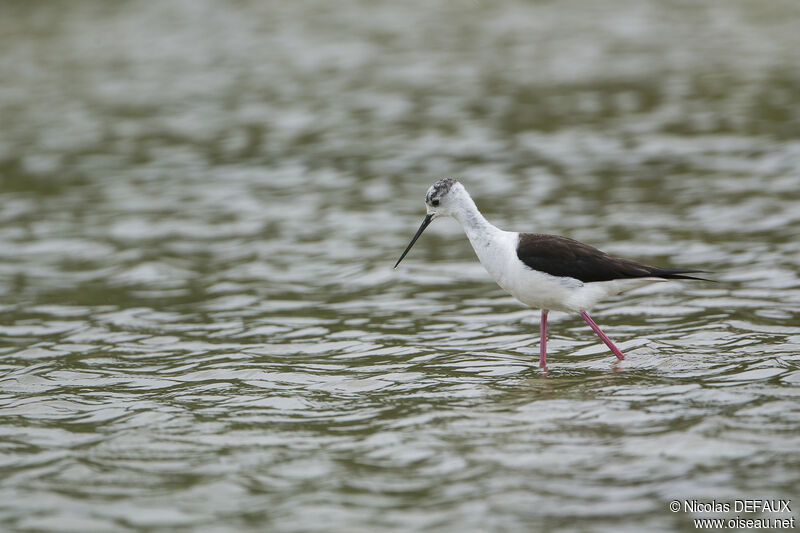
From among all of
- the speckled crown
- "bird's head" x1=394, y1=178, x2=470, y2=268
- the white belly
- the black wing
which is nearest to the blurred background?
the white belly

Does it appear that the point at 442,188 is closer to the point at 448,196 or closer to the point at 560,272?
the point at 448,196

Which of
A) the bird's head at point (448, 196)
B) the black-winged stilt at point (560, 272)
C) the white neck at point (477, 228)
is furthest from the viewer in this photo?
the bird's head at point (448, 196)

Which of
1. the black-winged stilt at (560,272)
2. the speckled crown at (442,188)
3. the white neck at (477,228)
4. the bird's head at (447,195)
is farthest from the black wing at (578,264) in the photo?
the speckled crown at (442,188)

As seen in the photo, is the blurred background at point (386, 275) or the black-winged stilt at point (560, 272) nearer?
the blurred background at point (386, 275)

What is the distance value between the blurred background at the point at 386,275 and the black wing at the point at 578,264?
0.75 meters

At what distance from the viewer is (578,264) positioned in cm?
841

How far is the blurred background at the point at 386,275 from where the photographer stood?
6402mm

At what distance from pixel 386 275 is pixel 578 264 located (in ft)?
12.8

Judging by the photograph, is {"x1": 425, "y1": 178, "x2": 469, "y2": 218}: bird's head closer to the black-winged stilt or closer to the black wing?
the black-winged stilt

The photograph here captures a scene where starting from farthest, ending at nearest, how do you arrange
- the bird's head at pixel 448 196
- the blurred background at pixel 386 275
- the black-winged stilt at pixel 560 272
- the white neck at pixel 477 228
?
the bird's head at pixel 448 196 < the white neck at pixel 477 228 < the black-winged stilt at pixel 560 272 < the blurred background at pixel 386 275

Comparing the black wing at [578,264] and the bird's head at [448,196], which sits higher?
the bird's head at [448,196]

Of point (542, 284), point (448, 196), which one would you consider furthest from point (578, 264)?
point (448, 196)

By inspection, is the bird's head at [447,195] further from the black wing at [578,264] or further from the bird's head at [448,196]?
the black wing at [578,264]

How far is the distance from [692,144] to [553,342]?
7734 mm
